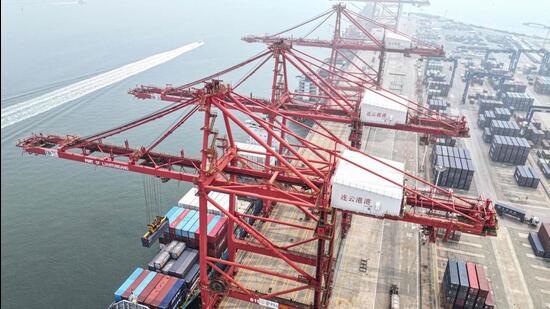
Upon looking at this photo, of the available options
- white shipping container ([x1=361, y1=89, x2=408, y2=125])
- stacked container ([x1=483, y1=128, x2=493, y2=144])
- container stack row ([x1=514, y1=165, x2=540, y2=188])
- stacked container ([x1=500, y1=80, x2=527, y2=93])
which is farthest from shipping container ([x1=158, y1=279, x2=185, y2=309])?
stacked container ([x1=500, y1=80, x2=527, y2=93])

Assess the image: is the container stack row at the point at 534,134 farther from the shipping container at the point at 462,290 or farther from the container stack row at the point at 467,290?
the shipping container at the point at 462,290

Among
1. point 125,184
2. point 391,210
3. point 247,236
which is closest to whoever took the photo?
point 391,210

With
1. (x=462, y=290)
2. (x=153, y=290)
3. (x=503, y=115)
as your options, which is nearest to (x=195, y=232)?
(x=153, y=290)

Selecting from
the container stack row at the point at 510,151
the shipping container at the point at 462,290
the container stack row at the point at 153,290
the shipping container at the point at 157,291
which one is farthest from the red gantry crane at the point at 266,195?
the container stack row at the point at 510,151

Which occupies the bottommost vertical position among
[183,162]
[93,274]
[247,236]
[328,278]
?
[93,274]

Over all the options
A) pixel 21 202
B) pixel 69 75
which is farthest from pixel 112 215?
pixel 69 75

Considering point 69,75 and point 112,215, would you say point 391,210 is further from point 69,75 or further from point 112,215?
point 69,75

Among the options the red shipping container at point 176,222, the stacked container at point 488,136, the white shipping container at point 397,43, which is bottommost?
the red shipping container at point 176,222
